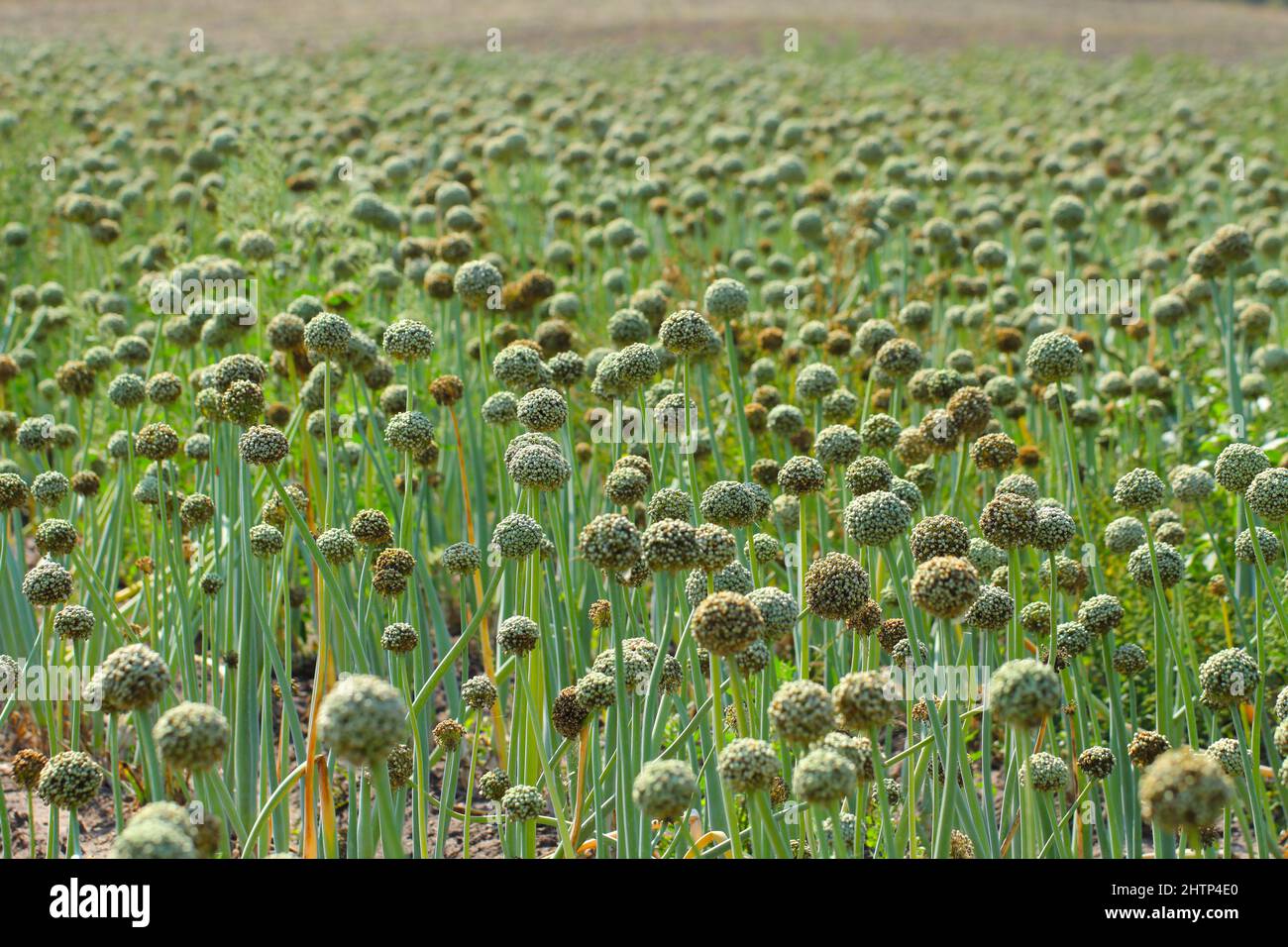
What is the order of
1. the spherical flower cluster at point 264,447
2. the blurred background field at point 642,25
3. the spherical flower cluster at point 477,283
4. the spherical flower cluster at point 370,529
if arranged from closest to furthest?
1. the spherical flower cluster at point 264,447
2. the spherical flower cluster at point 370,529
3. the spherical flower cluster at point 477,283
4. the blurred background field at point 642,25

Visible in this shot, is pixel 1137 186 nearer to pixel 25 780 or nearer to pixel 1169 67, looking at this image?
pixel 25 780

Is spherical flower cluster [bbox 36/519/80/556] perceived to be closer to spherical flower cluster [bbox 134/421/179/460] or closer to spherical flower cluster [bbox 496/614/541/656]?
spherical flower cluster [bbox 134/421/179/460]

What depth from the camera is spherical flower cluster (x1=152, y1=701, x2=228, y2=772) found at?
5.59ft

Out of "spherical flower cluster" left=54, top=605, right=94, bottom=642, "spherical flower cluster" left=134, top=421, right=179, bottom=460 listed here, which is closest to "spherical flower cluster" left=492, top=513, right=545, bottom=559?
"spherical flower cluster" left=54, top=605, right=94, bottom=642

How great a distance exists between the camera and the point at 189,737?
5.60ft

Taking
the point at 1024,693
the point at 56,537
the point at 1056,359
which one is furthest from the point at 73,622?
the point at 1056,359

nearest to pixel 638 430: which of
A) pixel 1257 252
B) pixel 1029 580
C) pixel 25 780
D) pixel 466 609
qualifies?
pixel 466 609

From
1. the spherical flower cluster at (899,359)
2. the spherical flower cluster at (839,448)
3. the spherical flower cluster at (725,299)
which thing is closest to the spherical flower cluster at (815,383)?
the spherical flower cluster at (899,359)

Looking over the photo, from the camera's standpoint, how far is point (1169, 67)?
613 inches

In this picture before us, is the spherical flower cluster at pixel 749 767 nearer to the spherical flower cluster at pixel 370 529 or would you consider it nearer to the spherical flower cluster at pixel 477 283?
the spherical flower cluster at pixel 370 529

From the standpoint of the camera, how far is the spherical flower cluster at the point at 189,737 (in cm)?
171

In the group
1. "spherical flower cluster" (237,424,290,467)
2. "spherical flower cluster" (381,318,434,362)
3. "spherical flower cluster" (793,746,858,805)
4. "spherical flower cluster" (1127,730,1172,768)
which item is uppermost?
"spherical flower cluster" (381,318,434,362)

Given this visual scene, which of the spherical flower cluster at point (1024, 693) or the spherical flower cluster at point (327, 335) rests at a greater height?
the spherical flower cluster at point (327, 335)
